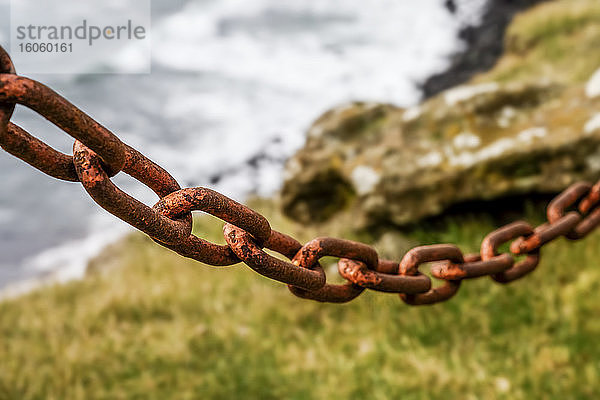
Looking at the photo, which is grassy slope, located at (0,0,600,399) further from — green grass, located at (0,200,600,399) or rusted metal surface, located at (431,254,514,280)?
rusted metal surface, located at (431,254,514,280)

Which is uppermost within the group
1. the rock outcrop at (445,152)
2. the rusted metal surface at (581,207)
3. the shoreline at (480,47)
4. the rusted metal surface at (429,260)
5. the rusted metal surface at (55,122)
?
the shoreline at (480,47)

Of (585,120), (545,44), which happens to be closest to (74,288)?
(585,120)

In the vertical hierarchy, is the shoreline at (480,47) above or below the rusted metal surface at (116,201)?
above

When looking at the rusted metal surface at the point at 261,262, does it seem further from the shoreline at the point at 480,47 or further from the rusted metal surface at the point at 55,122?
the shoreline at the point at 480,47

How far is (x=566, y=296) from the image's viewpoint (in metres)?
2.60

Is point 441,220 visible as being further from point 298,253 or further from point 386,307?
point 298,253

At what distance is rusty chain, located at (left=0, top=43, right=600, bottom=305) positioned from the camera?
757mm

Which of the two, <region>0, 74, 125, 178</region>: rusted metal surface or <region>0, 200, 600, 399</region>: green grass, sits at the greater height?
<region>0, 200, 600, 399</region>: green grass

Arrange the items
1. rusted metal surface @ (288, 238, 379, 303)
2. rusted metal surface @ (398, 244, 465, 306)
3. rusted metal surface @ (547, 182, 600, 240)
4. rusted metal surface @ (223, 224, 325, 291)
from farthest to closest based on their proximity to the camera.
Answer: rusted metal surface @ (547, 182, 600, 240) → rusted metal surface @ (398, 244, 465, 306) → rusted metal surface @ (288, 238, 379, 303) → rusted metal surface @ (223, 224, 325, 291)

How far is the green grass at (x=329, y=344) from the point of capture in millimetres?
2311

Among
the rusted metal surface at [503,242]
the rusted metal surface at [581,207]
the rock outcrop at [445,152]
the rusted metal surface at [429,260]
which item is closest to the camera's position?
the rusted metal surface at [429,260]

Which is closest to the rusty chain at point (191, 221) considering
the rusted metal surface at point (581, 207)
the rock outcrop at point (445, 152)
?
the rusted metal surface at point (581, 207)

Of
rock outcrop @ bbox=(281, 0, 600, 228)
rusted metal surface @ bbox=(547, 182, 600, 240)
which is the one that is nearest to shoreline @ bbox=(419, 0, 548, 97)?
rock outcrop @ bbox=(281, 0, 600, 228)

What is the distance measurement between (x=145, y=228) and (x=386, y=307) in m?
2.16
